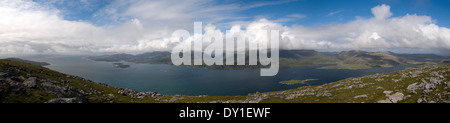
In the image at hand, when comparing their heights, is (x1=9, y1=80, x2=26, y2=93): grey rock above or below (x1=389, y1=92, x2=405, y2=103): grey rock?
above

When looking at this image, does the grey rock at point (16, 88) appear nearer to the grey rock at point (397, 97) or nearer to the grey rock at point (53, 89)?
the grey rock at point (53, 89)

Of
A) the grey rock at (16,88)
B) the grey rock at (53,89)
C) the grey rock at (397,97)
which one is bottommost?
the grey rock at (397,97)

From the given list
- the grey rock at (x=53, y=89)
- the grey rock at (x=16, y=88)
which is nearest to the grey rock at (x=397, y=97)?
the grey rock at (x=53, y=89)

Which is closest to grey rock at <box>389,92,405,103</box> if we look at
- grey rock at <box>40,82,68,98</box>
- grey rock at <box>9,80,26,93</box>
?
grey rock at <box>40,82,68,98</box>

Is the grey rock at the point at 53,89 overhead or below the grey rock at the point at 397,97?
overhead

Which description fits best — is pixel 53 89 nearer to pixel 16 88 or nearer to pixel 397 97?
pixel 16 88

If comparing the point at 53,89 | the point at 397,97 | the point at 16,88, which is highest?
the point at 16,88

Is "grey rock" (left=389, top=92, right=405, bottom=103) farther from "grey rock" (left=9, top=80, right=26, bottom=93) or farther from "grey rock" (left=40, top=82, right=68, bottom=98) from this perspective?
"grey rock" (left=9, top=80, right=26, bottom=93)

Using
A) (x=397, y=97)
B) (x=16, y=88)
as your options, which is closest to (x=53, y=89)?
(x=16, y=88)
